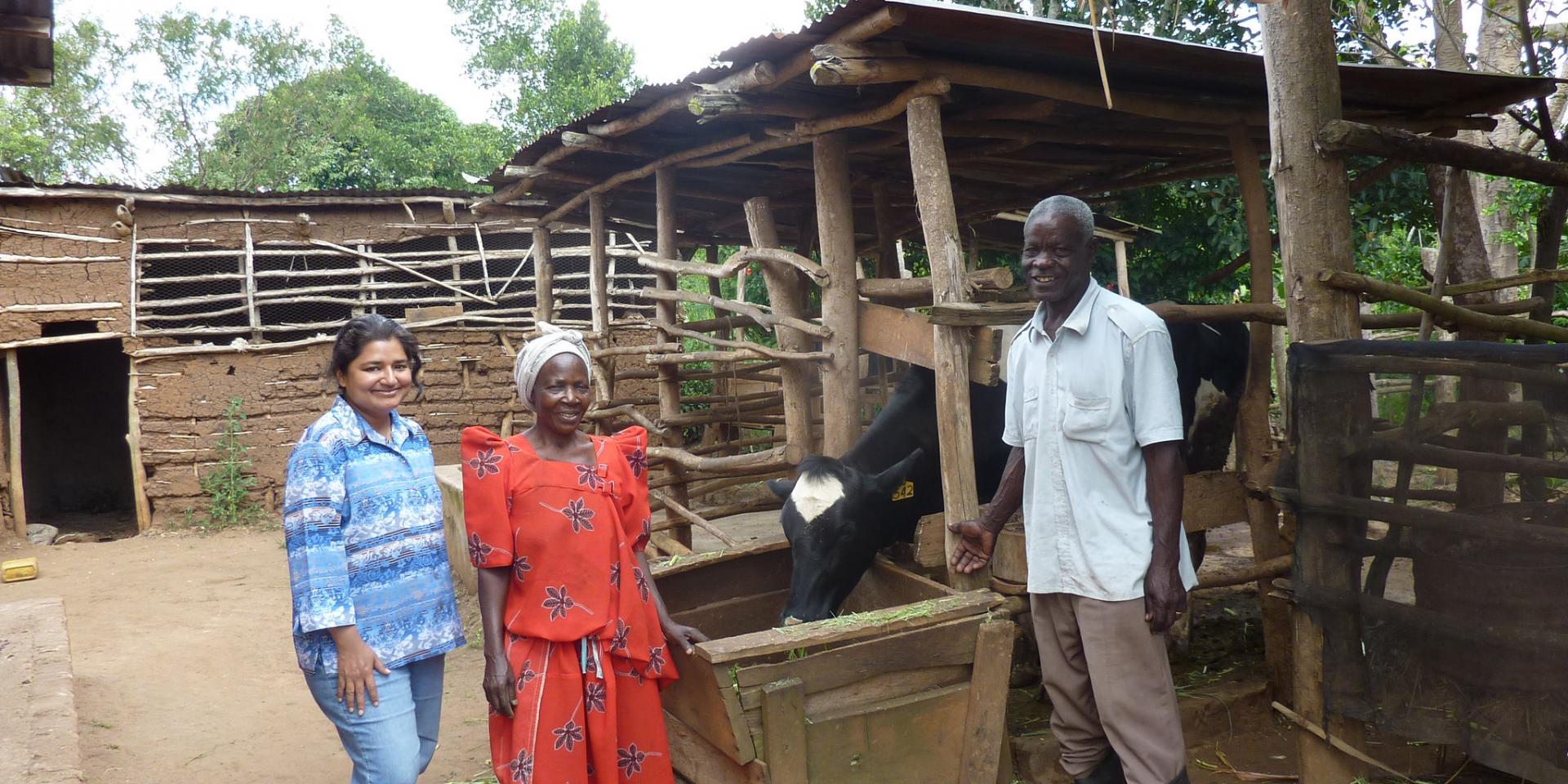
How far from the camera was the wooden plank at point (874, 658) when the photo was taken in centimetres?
286

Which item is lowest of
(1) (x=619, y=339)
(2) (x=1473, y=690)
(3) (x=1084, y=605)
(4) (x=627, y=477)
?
(2) (x=1473, y=690)

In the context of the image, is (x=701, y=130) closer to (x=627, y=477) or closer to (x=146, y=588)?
(x=627, y=477)

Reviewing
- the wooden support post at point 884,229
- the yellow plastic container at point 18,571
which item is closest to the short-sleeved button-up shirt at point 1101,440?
the wooden support post at point 884,229

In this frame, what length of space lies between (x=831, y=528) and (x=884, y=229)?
2740 mm

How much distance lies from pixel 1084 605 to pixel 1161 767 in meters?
0.44

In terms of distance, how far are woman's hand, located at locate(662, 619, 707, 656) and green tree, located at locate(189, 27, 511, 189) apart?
18.4 meters

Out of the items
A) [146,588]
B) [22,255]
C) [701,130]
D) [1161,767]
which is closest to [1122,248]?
[701,130]

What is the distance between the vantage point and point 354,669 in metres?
2.48

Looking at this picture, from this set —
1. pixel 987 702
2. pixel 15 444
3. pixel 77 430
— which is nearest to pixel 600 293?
pixel 987 702

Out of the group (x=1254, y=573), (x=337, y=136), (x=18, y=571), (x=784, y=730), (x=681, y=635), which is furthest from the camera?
(x=337, y=136)

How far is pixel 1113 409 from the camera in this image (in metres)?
2.61

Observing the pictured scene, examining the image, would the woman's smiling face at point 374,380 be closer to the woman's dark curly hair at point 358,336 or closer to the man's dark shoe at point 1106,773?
the woman's dark curly hair at point 358,336

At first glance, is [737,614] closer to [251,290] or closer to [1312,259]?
[1312,259]

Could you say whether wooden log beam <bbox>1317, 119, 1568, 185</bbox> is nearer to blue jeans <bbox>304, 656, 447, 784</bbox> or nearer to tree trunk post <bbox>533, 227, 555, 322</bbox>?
blue jeans <bbox>304, 656, 447, 784</bbox>
